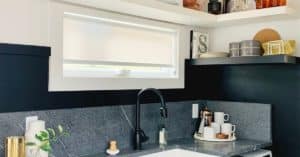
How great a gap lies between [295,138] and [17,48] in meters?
2.06

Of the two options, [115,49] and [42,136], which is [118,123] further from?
[42,136]

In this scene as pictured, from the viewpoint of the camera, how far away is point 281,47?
99.3 inches

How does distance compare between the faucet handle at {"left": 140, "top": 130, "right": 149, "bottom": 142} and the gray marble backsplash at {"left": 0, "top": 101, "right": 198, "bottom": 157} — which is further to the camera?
the faucet handle at {"left": 140, "top": 130, "right": 149, "bottom": 142}

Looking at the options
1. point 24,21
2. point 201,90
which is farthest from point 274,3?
point 24,21

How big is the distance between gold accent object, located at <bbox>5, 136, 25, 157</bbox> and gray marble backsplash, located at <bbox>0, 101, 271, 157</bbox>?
0.15m

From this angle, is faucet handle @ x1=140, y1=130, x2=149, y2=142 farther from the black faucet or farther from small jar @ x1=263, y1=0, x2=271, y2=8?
small jar @ x1=263, y1=0, x2=271, y2=8

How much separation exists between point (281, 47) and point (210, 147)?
0.88 metres

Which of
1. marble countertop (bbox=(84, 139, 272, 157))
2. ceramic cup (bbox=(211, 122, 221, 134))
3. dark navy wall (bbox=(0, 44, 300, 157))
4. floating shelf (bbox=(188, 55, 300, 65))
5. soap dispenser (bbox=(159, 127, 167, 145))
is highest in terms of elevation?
floating shelf (bbox=(188, 55, 300, 65))

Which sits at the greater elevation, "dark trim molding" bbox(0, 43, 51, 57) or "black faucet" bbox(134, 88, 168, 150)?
Result: "dark trim molding" bbox(0, 43, 51, 57)

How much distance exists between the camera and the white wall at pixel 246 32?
8.80ft

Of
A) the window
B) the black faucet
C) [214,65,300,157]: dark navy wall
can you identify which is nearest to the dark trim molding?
the window

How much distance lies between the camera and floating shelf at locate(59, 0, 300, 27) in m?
2.24

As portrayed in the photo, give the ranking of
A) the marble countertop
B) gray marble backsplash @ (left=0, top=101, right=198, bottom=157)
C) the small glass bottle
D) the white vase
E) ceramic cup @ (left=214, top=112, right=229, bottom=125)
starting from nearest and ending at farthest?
the white vase
gray marble backsplash @ (left=0, top=101, right=198, bottom=157)
the marble countertop
the small glass bottle
ceramic cup @ (left=214, top=112, right=229, bottom=125)

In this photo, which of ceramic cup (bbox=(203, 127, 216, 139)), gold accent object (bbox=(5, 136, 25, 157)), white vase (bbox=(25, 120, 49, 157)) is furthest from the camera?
ceramic cup (bbox=(203, 127, 216, 139))
